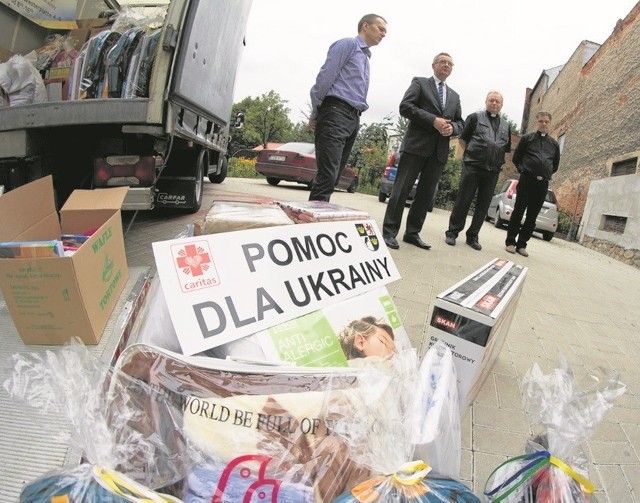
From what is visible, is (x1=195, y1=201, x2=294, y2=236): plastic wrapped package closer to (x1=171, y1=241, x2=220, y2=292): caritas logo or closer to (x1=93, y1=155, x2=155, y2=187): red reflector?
(x1=171, y1=241, x2=220, y2=292): caritas logo

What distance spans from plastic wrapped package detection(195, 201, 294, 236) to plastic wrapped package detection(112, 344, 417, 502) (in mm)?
770

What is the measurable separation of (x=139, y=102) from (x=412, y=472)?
2.66m

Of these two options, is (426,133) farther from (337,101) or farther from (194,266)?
(194,266)

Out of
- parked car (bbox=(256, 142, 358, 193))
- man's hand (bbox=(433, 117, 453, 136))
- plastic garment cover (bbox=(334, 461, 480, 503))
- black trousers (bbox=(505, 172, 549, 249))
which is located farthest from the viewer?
parked car (bbox=(256, 142, 358, 193))

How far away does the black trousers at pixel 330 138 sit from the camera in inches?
140

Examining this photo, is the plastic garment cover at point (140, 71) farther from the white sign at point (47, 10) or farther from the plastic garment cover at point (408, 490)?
the plastic garment cover at point (408, 490)

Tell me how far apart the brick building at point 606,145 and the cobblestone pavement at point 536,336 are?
15.5 ft

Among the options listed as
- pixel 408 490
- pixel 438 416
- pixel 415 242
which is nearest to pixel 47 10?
pixel 415 242

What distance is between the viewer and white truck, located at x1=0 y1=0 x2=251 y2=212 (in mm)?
2678

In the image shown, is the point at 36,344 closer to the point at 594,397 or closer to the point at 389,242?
the point at 594,397

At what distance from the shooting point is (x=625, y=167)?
34.4 ft

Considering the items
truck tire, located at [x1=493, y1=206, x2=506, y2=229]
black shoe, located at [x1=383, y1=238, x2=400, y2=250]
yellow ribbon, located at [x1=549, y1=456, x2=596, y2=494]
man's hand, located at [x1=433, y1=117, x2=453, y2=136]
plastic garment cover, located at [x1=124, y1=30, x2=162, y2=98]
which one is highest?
man's hand, located at [x1=433, y1=117, x2=453, y2=136]

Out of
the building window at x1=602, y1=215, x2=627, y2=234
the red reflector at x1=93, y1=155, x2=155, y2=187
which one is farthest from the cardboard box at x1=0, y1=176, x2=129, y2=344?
the building window at x1=602, y1=215, x2=627, y2=234

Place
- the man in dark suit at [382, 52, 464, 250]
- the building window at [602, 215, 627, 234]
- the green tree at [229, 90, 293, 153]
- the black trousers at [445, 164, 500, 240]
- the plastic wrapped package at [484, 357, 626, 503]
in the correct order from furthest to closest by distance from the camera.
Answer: the green tree at [229, 90, 293, 153]
the building window at [602, 215, 627, 234]
the black trousers at [445, 164, 500, 240]
the man in dark suit at [382, 52, 464, 250]
the plastic wrapped package at [484, 357, 626, 503]
